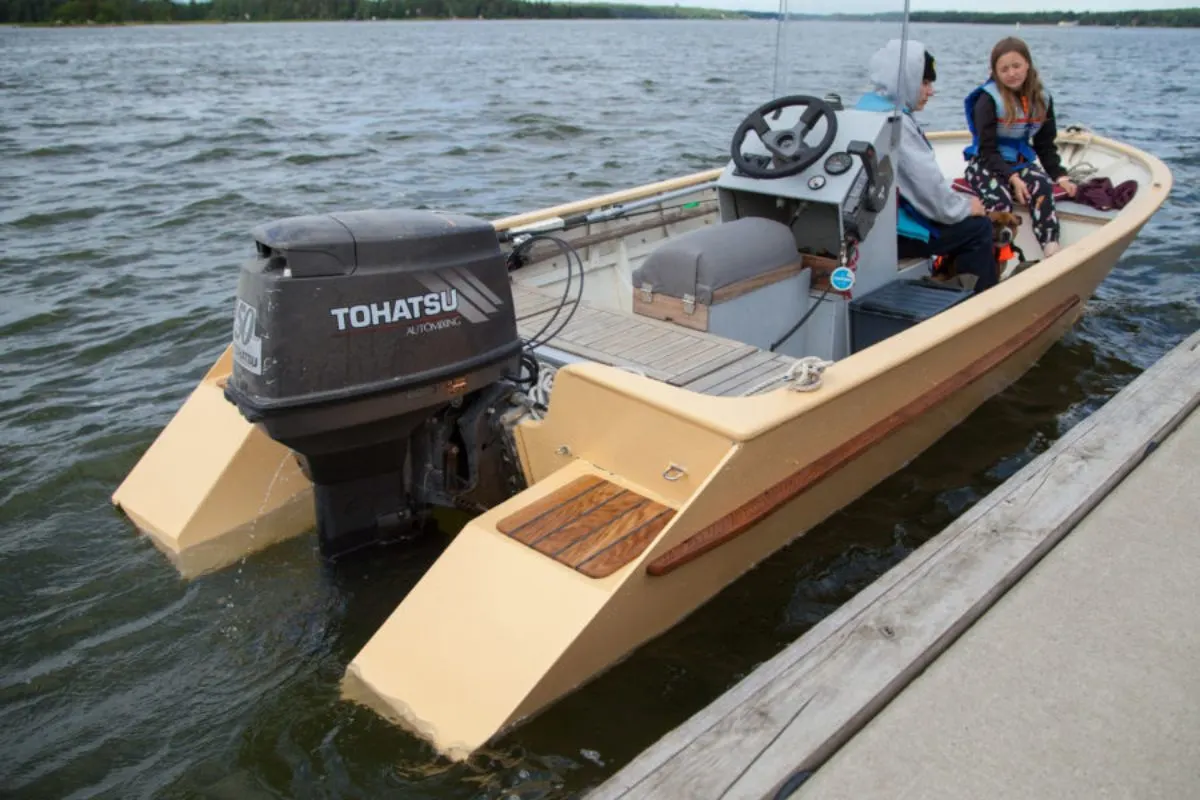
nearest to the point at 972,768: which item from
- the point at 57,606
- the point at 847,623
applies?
the point at 847,623

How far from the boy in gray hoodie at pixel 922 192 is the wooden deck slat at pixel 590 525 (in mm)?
2187

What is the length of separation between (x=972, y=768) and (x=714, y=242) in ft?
7.36

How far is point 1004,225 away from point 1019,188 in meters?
0.28

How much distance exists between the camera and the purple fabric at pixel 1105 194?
567cm

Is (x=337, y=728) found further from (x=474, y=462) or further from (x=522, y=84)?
(x=522, y=84)

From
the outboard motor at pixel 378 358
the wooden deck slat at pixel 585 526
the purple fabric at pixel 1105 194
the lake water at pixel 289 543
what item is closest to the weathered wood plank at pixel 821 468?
the wooden deck slat at pixel 585 526

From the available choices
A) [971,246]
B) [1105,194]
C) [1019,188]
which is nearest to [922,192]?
[971,246]

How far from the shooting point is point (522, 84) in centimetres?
1925

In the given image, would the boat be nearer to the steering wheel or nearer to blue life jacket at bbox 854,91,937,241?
the steering wheel

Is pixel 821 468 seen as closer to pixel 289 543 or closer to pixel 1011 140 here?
pixel 289 543

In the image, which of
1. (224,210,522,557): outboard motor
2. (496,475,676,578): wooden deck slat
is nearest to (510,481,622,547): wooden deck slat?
(496,475,676,578): wooden deck slat

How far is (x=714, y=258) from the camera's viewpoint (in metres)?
3.63

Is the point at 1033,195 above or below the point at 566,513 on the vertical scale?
above

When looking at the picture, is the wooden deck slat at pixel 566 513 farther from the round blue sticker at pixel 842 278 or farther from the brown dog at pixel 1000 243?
the brown dog at pixel 1000 243
